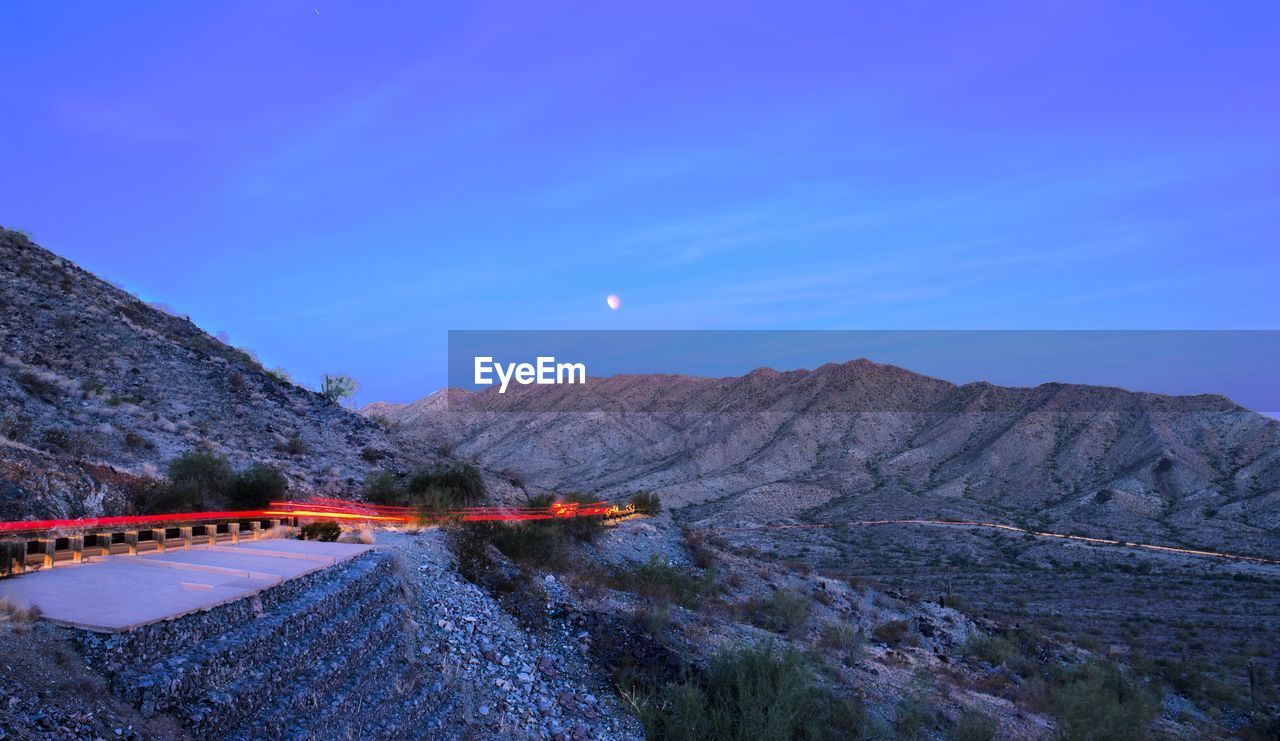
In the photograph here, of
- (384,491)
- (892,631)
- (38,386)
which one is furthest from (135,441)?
(892,631)

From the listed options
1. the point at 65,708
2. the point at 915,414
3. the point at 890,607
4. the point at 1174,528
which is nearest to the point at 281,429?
the point at 890,607

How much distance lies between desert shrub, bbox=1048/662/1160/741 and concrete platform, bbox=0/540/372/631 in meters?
13.6

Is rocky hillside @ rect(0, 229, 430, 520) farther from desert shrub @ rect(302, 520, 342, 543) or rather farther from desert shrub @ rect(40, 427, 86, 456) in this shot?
desert shrub @ rect(302, 520, 342, 543)

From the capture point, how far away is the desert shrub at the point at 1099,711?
52.9ft

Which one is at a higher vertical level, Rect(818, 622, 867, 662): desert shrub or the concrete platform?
the concrete platform

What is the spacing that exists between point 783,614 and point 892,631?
407 centimetres

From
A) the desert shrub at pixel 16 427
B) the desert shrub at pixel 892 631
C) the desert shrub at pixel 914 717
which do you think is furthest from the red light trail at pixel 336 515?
the desert shrub at pixel 914 717

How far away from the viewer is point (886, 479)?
241ft

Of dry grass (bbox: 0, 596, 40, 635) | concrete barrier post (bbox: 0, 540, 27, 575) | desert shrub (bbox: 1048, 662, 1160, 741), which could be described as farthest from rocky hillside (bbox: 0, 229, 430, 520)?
desert shrub (bbox: 1048, 662, 1160, 741)

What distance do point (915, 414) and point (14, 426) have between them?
83.9 metres

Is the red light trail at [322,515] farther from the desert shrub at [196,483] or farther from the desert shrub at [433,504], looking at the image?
the desert shrub at [196,483]

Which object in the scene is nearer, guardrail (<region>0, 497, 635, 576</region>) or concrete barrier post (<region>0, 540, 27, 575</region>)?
concrete barrier post (<region>0, 540, 27, 575</region>)

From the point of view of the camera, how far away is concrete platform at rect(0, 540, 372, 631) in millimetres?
8570

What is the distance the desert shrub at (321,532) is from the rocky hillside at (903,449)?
45.9 m
